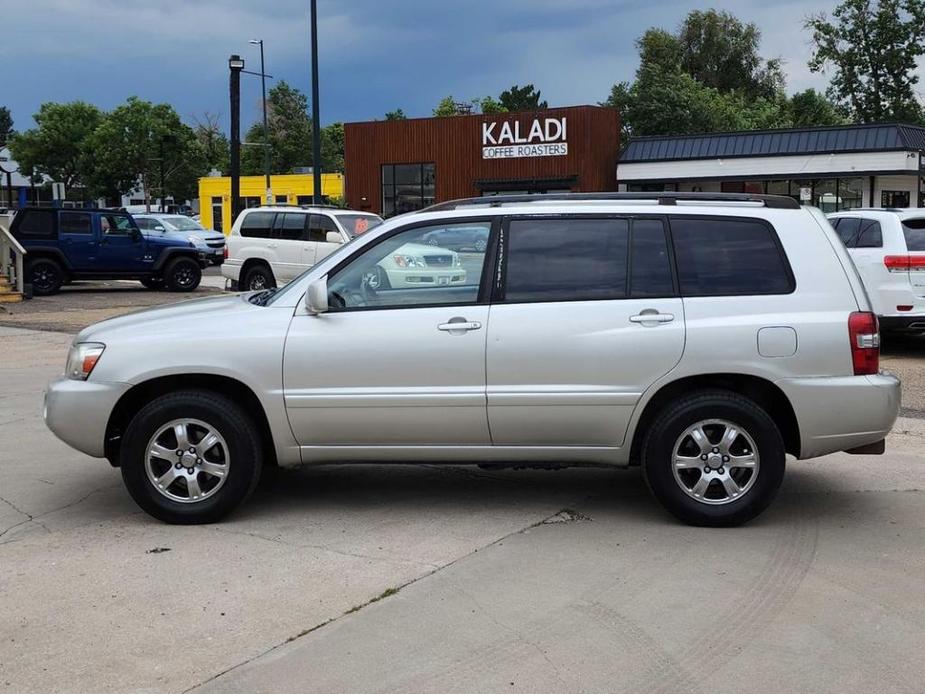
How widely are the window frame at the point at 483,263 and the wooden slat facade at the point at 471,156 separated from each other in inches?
1370

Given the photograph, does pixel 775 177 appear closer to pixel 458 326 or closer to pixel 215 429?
pixel 458 326

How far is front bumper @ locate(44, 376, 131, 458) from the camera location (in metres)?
5.61

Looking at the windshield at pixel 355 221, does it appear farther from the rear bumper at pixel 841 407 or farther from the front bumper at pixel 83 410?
the rear bumper at pixel 841 407

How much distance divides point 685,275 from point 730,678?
2.43m

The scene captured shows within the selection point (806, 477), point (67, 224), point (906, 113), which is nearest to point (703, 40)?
point (906, 113)

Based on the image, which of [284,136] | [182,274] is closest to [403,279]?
[182,274]

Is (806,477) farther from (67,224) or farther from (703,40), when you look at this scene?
(703,40)

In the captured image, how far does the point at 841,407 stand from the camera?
5.44 meters

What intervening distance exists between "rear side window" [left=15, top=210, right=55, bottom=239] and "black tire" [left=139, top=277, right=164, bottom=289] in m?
2.42

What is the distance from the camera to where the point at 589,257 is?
565 cm

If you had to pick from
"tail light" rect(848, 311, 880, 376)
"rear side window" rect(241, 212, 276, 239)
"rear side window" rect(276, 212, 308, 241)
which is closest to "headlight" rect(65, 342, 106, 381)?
"tail light" rect(848, 311, 880, 376)

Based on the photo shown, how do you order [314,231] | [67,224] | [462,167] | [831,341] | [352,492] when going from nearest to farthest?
1. [831,341]
2. [352,492]
3. [314,231]
4. [67,224]
5. [462,167]

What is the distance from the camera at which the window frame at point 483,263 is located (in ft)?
18.4

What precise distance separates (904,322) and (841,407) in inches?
267
